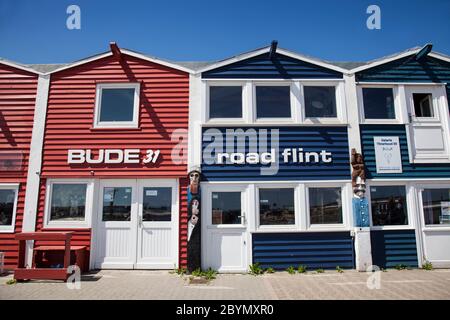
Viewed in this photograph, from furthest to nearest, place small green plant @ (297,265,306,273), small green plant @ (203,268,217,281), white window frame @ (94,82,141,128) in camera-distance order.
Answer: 1. white window frame @ (94,82,141,128)
2. small green plant @ (297,265,306,273)
3. small green plant @ (203,268,217,281)

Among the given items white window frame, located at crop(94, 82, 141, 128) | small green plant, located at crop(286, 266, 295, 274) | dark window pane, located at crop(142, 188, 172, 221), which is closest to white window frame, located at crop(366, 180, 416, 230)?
small green plant, located at crop(286, 266, 295, 274)

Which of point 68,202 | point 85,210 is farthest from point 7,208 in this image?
point 85,210

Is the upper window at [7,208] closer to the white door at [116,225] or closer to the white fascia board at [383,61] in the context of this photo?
the white door at [116,225]

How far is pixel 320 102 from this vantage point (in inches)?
335

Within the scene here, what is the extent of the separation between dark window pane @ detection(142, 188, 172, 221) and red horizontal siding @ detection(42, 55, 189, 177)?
1.46ft

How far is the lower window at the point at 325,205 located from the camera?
787cm

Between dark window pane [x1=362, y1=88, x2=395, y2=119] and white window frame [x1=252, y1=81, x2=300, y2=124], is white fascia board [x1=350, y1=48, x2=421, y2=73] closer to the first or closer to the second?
dark window pane [x1=362, y1=88, x2=395, y2=119]

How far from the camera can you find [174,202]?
7867 mm

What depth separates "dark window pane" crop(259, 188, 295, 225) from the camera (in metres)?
7.83

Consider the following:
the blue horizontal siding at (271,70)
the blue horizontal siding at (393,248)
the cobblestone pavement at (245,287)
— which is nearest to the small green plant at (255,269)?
the cobblestone pavement at (245,287)

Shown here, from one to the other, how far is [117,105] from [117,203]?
260 cm

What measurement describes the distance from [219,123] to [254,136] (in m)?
0.96

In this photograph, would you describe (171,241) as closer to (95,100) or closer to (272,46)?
(95,100)

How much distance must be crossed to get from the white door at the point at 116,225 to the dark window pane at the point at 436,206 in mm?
7373
